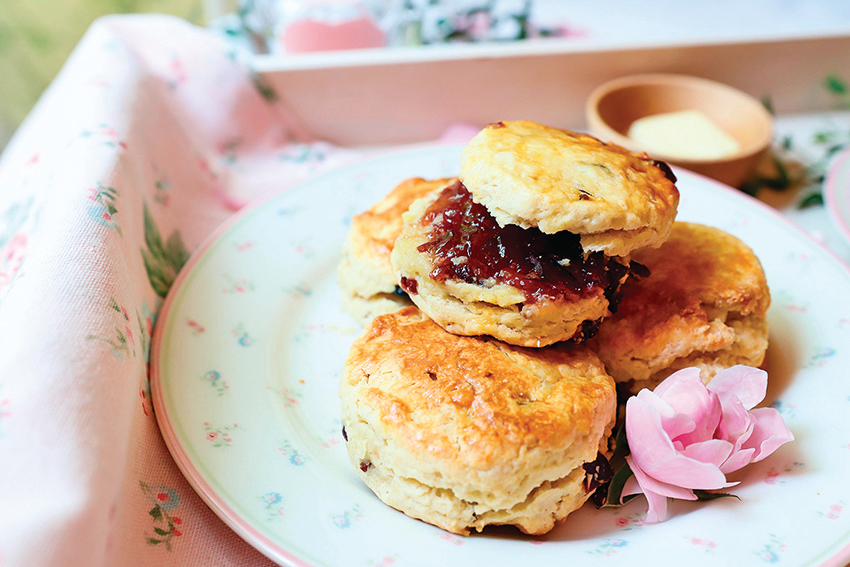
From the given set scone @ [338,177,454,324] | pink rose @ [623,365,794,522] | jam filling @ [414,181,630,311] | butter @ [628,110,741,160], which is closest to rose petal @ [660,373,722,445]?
pink rose @ [623,365,794,522]

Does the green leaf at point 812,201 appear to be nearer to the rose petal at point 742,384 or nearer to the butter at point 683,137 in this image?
the butter at point 683,137

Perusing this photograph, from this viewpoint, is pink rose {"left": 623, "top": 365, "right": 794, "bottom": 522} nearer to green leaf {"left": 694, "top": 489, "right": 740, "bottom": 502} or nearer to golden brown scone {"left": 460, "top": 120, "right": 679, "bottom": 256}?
green leaf {"left": 694, "top": 489, "right": 740, "bottom": 502}

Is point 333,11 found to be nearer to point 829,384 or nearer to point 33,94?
point 33,94

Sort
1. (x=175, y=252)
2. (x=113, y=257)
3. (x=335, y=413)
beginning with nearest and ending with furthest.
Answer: (x=113, y=257) < (x=335, y=413) < (x=175, y=252)

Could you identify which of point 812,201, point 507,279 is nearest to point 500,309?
point 507,279

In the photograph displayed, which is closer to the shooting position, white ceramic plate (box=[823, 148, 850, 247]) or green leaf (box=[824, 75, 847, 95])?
white ceramic plate (box=[823, 148, 850, 247])

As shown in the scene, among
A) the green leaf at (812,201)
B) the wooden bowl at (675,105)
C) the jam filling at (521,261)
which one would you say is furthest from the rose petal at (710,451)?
the green leaf at (812,201)

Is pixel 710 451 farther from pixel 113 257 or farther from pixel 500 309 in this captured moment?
pixel 113 257

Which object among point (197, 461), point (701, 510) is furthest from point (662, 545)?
point (197, 461)
